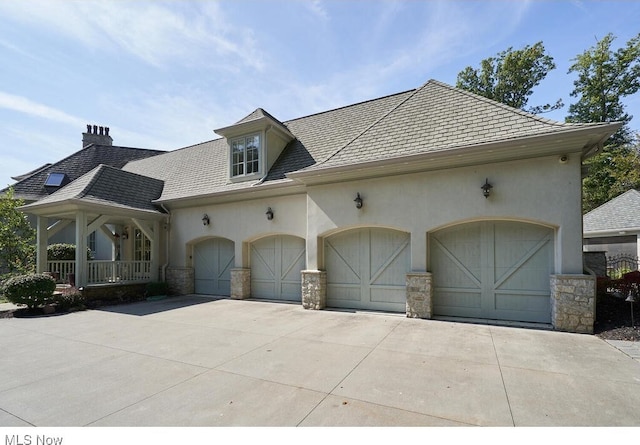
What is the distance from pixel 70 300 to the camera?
9773mm

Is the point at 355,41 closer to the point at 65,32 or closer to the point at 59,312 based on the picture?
the point at 65,32

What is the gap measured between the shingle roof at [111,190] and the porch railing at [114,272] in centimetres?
237

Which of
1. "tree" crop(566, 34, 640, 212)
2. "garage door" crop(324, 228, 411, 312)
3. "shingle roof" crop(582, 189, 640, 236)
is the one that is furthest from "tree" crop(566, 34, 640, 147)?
"garage door" crop(324, 228, 411, 312)

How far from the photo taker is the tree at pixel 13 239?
12.9m

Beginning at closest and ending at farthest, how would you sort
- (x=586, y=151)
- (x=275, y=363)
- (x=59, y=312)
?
(x=275, y=363)
(x=586, y=151)
(x=59, y=312)

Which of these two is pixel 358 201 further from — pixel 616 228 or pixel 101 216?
pixel 616 228

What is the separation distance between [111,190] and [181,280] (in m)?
4.53

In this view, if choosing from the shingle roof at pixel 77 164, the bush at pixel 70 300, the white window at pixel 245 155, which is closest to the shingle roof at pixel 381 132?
the white window at pixel 245 155

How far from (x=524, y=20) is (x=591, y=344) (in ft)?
24.9

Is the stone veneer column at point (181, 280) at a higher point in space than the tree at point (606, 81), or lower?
lower

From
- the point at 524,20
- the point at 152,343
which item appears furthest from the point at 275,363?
the point at 524,20

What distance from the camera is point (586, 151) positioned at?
22.3ft

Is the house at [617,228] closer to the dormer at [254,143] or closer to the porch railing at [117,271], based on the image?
the dormer at [254,143]

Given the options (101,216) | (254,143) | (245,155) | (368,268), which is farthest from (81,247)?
(368,268)
